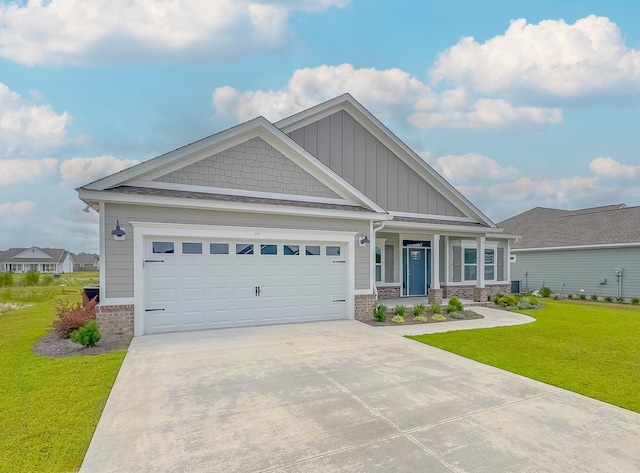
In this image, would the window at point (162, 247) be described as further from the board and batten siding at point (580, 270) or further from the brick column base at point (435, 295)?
the board and batten siding at point (580, 270)

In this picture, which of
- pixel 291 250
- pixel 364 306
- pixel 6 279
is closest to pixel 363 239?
pixel 364 306

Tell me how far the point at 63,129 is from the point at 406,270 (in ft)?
53.7

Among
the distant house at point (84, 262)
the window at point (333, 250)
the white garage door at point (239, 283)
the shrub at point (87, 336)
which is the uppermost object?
the window at point (333, 250)

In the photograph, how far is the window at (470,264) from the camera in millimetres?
16505

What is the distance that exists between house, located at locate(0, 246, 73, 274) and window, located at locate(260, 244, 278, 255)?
216ft

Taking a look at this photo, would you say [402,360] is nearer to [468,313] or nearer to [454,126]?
[468,313]

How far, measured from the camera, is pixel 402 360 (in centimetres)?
664

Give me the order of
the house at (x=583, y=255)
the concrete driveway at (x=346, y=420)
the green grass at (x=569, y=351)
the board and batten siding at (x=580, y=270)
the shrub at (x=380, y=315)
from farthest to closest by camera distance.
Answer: the house at (x=583, y=255), the board and batten siding at (x=580, y=270), the shrub at (x=380, y=315), the green grass at (x=569, y=351), the concrete driveway at (x=346, y=420)

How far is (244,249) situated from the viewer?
956cm

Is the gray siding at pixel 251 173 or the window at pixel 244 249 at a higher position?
the gray siding at pixel 251 173

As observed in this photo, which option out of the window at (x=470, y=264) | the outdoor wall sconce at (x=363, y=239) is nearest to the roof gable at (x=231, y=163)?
the outdoor wall sconce at (x=363, y=239)

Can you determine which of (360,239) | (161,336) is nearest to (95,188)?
(161,336)

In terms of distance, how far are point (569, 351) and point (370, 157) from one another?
9.06 metres

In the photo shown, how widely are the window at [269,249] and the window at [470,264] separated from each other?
33.7 ft
